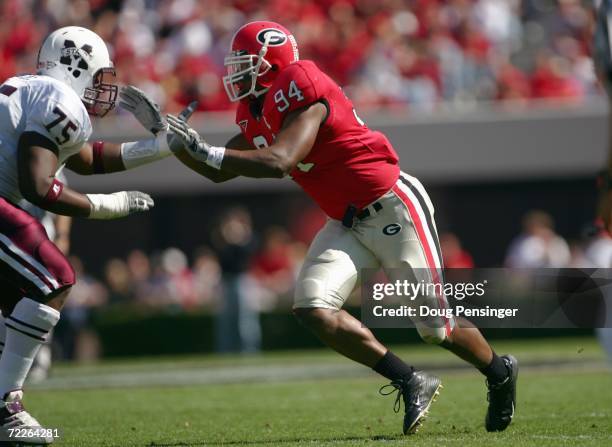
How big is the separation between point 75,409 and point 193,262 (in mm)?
9268

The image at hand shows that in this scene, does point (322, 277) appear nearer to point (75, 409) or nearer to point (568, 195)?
point (75, 409)

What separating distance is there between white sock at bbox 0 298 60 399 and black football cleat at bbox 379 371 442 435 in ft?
5.43

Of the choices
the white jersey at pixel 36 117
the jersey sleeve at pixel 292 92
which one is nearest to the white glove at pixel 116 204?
the white jersey at pixel 36 117

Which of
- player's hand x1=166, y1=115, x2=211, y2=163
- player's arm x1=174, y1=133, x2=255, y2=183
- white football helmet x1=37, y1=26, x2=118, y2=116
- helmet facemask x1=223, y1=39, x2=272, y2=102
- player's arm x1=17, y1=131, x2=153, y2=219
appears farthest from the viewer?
player's arm x1=174, y1=133, x2=255, y2=183

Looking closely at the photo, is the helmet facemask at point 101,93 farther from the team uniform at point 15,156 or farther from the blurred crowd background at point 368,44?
the blurred crowd background at point 368,44

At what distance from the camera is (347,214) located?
5629 mm

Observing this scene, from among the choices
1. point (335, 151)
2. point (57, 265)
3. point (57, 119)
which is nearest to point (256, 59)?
point (335, 151)

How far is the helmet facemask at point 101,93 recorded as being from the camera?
5.47 metres

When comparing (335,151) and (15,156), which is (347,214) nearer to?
(335,151)

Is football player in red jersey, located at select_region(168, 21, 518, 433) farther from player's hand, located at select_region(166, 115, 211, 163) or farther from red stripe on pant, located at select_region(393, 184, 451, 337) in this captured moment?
player's hand, located at select_region(166, 115, 211, 163)

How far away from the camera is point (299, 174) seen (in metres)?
5.76

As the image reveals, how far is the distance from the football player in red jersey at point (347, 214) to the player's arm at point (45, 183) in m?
0.72

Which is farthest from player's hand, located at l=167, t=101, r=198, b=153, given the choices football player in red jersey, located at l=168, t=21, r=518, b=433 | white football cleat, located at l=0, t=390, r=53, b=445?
white football cleat, located at l=0, t=390, r=53, b=445

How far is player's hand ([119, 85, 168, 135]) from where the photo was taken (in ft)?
17.9
